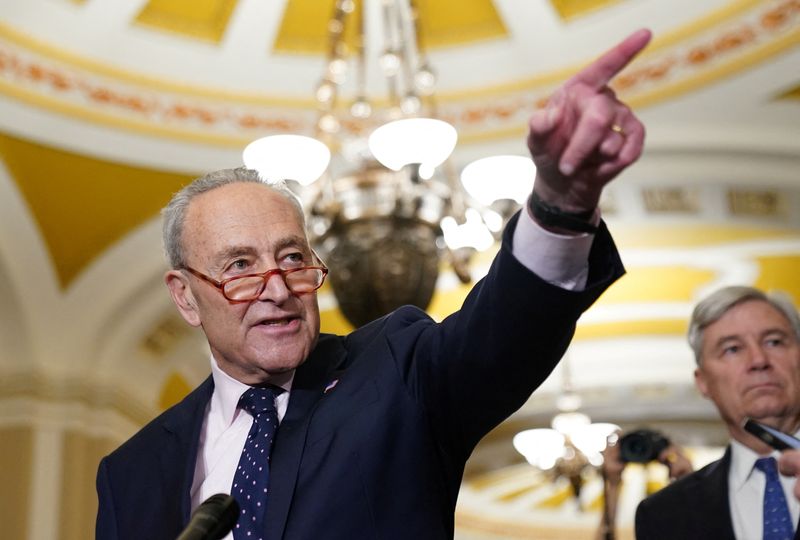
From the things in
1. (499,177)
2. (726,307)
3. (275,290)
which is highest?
(499,177)

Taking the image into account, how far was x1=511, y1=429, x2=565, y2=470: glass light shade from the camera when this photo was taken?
10844 mm

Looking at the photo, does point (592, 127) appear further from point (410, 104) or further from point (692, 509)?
point (410, 104)

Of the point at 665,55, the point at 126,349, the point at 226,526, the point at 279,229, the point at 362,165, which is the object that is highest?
the point at 665,55

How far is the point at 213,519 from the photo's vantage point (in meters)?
1.67

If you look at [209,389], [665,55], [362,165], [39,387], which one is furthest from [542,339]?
[39,387]

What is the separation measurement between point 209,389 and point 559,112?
863mm

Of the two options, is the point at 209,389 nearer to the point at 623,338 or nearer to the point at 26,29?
the point at 26,29

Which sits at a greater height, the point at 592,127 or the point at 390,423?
the point at 592,127

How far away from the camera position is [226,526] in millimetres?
1692

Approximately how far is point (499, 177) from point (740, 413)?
2807mm

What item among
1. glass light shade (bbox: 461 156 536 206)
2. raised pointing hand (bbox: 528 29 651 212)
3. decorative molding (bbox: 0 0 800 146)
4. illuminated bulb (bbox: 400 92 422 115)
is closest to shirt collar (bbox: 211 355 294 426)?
raised pointing hand (bbox: 528 29 651 212)

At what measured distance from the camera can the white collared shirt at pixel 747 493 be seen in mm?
2764

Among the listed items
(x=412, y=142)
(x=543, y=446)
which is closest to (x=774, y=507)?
(x=412, y=142)

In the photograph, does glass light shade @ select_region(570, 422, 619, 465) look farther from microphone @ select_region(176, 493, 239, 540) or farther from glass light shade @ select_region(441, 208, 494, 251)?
microphone @ select_region(176, 493, 239, 540)
